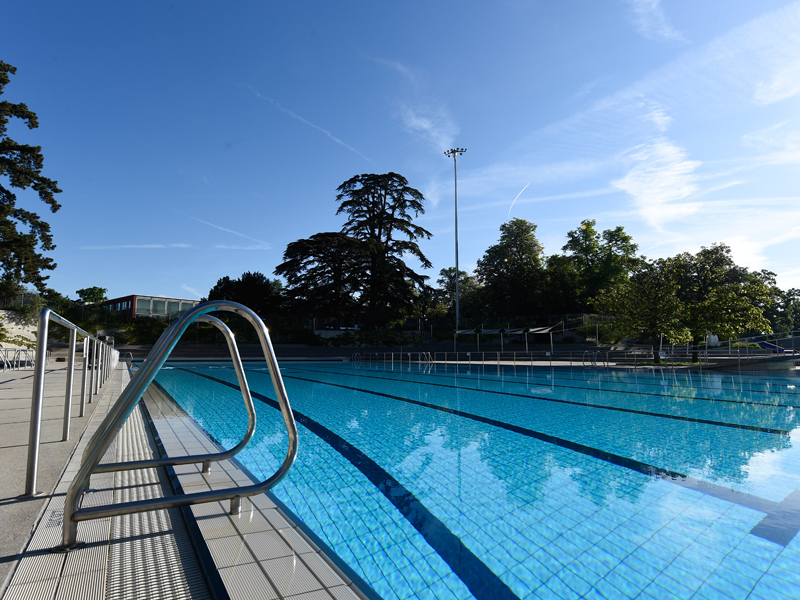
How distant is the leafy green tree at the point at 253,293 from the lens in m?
34.0

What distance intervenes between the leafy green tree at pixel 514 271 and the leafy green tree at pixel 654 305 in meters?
18.2

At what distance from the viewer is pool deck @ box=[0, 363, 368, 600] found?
1.44 meters

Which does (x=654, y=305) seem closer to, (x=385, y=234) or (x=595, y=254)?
(x=385, y=234)

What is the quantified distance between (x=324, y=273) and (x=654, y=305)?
21.3 m

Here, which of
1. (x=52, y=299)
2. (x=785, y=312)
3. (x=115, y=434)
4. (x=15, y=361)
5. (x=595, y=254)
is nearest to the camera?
(x=115, y=434)

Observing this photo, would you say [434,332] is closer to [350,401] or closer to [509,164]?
[509,164]

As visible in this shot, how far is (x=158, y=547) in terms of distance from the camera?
5.71 ft

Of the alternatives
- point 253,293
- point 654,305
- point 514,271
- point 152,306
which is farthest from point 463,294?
point 152,306

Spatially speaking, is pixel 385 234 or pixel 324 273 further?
pixel 385 234

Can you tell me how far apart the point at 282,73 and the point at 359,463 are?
17869 millimetres

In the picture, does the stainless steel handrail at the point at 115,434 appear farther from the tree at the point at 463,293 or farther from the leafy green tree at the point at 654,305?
the tree at the point at 463,293

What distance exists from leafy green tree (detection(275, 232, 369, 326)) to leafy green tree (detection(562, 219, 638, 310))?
21.2 metres

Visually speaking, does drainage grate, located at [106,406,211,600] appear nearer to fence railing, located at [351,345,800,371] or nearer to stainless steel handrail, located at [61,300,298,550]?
stainless steel handrail, located at [61,300,298,550]

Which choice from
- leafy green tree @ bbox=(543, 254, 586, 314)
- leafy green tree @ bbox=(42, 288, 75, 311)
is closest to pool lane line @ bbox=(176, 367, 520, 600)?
leafy green tree @ bbox=(42, 288, 75, 311)
